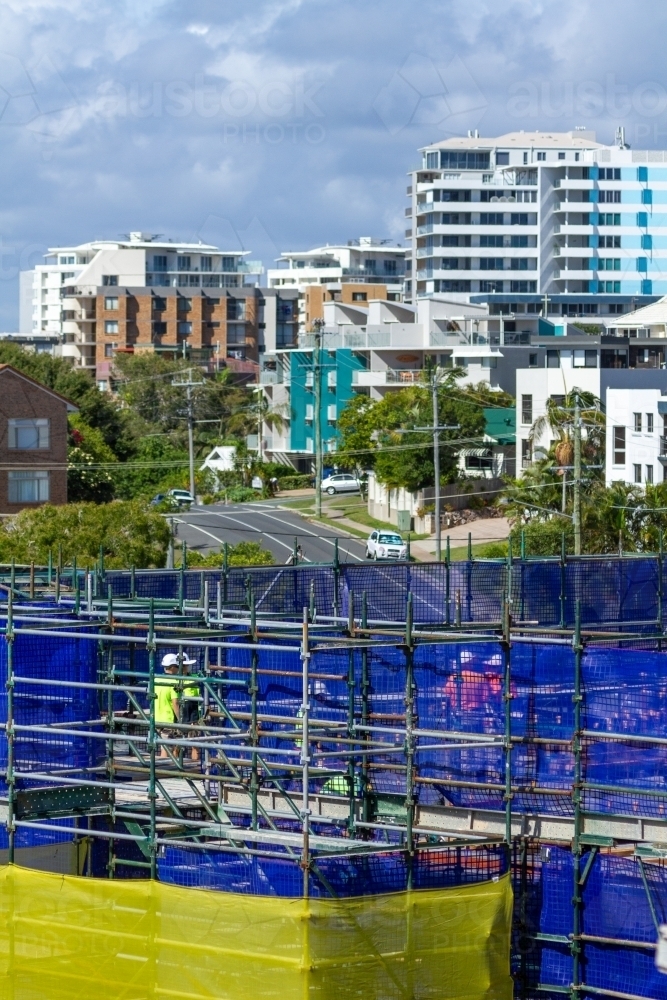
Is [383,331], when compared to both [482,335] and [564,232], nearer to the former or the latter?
[482,335]

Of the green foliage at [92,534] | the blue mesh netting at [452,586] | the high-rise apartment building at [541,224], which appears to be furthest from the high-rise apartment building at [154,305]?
the blue mesh netting at [452,586]

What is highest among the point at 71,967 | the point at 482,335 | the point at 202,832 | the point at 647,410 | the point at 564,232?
the point at 564,232

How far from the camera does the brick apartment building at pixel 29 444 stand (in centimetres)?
5350

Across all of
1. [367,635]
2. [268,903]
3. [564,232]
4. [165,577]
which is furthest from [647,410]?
[564,232]

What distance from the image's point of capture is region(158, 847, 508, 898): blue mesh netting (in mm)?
13805

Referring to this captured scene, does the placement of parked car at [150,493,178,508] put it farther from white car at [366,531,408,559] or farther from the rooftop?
the rooftop

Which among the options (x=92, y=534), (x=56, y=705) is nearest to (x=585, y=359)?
(x=92, y=534)

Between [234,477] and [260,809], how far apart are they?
66792 millimetres

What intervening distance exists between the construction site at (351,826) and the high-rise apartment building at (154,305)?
4520 inches

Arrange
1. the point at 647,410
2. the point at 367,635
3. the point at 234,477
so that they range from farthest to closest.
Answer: the point at 234,477 < the point at 647,410 < the point at 367,635

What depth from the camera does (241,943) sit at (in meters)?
13.3

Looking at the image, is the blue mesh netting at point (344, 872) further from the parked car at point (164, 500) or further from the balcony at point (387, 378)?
the balcony at point (387, 378)

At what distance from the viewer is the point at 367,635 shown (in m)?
16.7

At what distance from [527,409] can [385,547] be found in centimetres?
1675
